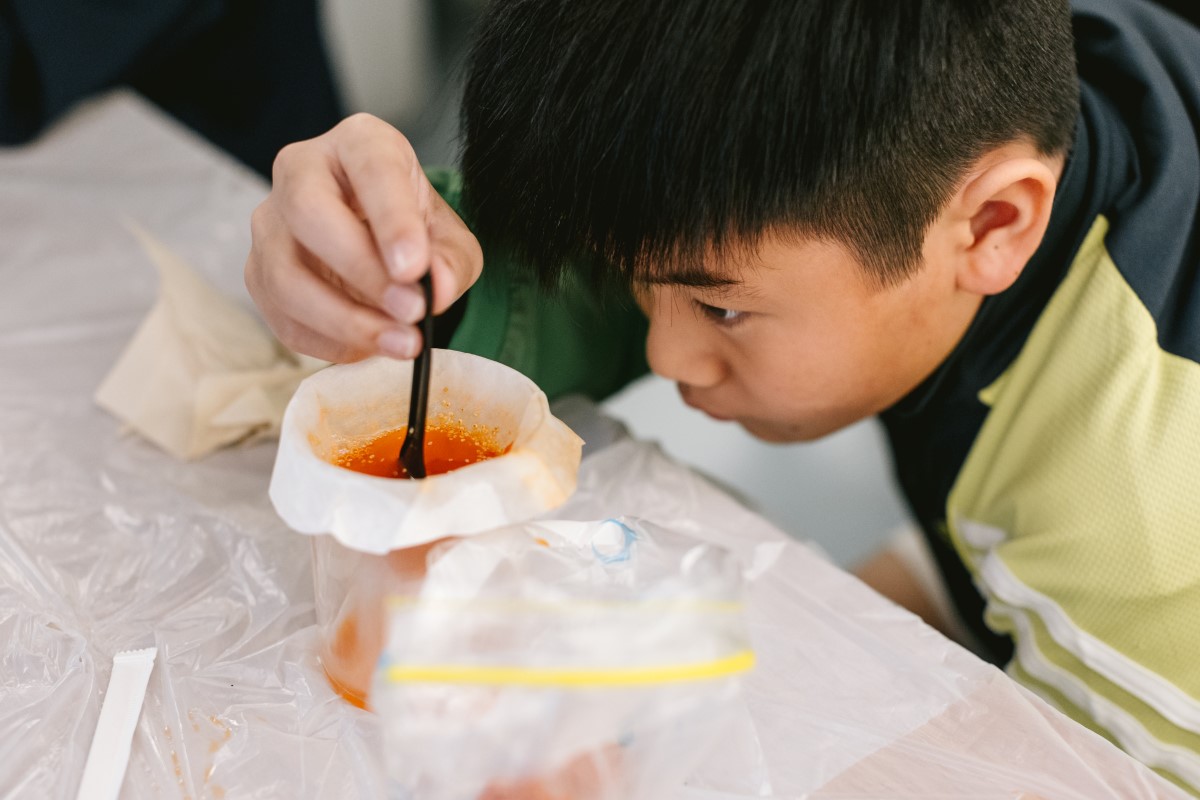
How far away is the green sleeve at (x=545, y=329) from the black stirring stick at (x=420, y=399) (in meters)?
0.18

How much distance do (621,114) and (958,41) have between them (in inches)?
6.4

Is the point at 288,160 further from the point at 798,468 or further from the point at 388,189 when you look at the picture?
the point at 798,468

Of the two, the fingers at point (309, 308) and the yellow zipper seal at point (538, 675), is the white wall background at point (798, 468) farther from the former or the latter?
the yellow zipper seal at point (538, 675)

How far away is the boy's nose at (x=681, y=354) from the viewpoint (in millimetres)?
575

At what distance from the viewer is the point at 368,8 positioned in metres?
1.63

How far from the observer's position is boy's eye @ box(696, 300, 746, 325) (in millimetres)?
549

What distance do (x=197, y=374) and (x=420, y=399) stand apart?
282mm

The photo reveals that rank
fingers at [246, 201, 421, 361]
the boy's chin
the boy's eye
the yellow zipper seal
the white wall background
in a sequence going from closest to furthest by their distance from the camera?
the yellow zipper seal → fingers at [246, 201, 421, 361] → the boy's eye → the boy's chin → the white wall background

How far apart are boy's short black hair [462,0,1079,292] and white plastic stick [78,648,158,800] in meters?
0.28

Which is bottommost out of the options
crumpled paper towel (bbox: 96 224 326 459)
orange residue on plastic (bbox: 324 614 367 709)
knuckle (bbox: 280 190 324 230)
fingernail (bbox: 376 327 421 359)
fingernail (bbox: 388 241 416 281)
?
crumpled paper towel (bbox: 96 224 326 459)

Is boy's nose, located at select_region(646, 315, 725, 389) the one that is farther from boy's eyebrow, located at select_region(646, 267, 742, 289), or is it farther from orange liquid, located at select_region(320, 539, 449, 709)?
orange liquid, located at select_region(320, 539, 449, 709)

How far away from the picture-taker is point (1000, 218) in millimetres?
552

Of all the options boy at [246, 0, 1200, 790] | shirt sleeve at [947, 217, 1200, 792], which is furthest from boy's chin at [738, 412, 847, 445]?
shirt sleeve at [947, 217, 1200, 792]

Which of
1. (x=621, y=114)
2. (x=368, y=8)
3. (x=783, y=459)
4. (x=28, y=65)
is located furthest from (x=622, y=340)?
(x=368, y=8)
